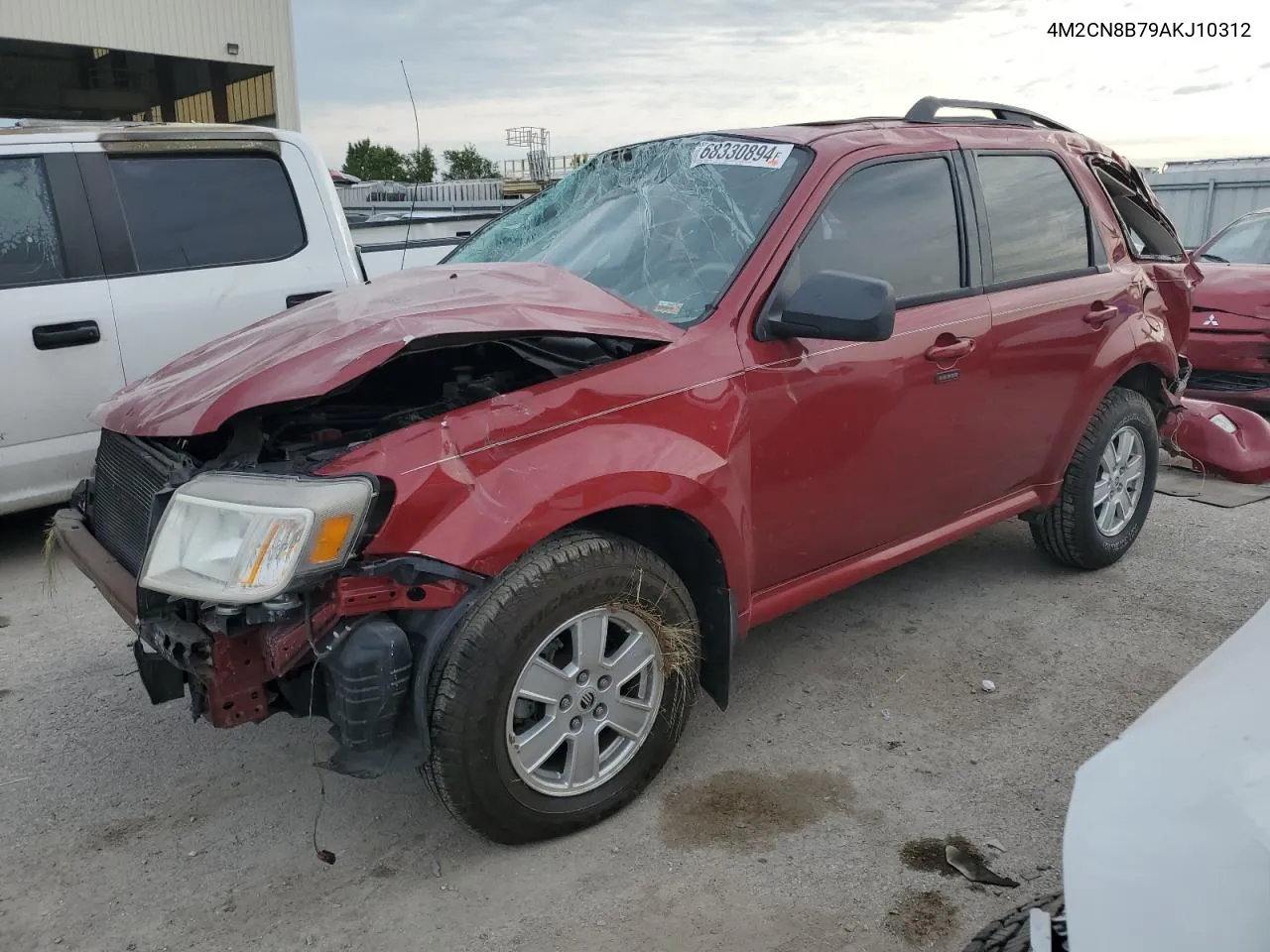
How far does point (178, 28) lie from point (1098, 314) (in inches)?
724

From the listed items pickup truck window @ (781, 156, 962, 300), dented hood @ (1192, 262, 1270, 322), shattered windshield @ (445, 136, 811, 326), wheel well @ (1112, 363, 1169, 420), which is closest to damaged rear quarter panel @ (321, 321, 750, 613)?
shattered windshield @ (445, 136, 811, 326)

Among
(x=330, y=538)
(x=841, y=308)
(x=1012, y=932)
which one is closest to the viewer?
(x=1012, y=932)

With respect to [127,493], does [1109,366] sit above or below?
above

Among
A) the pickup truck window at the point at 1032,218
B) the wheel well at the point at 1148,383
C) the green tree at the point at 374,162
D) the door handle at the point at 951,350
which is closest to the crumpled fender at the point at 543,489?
the door handle at the point at 951,350

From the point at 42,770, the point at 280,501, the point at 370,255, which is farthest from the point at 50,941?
the point at 370,255

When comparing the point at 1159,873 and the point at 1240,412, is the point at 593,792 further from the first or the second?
the point at 1240,412

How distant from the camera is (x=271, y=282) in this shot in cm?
529

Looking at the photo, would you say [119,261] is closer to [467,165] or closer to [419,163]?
[419,163]

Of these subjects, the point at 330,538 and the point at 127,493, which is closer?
the point at 330,538

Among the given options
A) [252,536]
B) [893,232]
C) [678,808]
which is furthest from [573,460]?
[893,232]

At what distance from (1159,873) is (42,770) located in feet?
10.4

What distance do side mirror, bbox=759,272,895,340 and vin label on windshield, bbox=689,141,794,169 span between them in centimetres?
62

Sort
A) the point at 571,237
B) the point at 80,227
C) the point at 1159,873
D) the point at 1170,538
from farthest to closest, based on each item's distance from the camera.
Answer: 1. the point at 1170,538
2. the point at 80,227
3. the point at 571,237
4. the point at 1159,873

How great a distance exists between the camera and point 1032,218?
13.3ft
